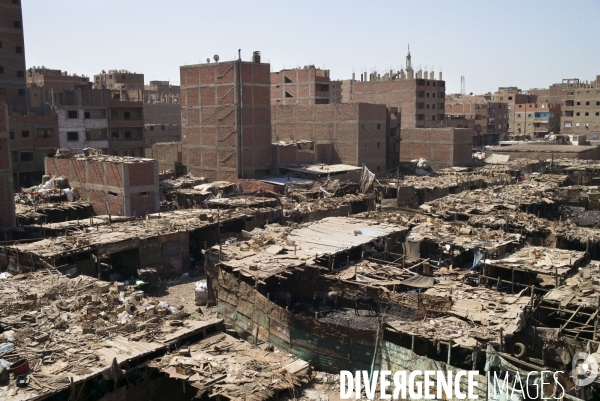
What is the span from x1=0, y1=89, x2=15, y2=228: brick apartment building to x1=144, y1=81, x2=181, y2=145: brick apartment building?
28.7 meters

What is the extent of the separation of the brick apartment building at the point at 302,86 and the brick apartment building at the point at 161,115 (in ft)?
47.6

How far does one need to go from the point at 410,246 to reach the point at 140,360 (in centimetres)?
1222

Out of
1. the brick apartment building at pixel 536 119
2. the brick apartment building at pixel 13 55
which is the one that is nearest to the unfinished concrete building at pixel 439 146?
the brick apartment building at pixel 13 55

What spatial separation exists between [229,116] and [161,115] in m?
42.8

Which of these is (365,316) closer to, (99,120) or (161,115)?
(99,120)

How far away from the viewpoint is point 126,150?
52812 millimetres

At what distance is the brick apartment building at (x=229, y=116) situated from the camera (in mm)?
43562

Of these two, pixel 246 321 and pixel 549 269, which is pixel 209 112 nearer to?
pixel 246 321

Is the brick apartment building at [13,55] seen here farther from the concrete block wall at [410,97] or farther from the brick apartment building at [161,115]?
the concrete block wall at [410,97]

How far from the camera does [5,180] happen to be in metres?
29.7

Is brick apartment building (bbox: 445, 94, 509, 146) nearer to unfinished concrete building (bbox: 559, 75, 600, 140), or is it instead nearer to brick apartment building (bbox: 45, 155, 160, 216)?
unfinished concrete building (bbox: 559, 75, 600, 140)

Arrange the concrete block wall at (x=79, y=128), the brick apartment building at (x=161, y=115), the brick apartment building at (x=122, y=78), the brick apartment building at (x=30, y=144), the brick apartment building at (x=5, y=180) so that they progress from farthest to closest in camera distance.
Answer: the brick apartment building at (x=122, y=78)
the brick apartment building at (x=161, y=115)
the concrete block wall at (x=79, y=128)
the brick apartment building at (x=30, y=144)
the brick apartment building at (x=5, y=180)

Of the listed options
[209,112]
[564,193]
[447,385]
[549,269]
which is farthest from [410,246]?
[209,112]

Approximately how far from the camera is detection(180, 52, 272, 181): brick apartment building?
43.6 meters
